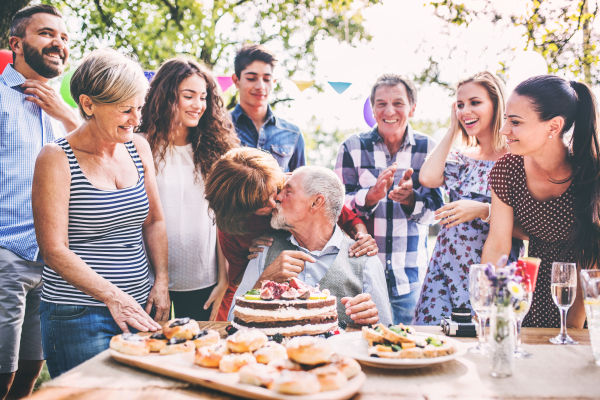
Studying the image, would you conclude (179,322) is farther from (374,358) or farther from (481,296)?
(481,296)

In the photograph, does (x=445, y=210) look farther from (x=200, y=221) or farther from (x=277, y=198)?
(x=200, y=221)

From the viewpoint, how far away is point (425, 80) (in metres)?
11.4

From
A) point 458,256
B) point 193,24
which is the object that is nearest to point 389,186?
point 458,256

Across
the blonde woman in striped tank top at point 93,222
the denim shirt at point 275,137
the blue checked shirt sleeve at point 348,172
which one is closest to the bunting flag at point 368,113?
the denim shirt at point 275,137

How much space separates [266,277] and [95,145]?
1108 mm

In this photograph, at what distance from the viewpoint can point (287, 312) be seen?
78.8 inches

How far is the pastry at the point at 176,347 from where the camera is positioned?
1.72 meters

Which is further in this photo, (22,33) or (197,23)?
(197,23)

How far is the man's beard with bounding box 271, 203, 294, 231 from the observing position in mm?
2779

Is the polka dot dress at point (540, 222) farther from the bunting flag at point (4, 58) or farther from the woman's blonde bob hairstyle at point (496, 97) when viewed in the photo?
the bunting flag at point (4, 58)

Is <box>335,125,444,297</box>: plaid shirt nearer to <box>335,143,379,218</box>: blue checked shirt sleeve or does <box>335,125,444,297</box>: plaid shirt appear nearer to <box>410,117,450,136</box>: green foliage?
<box>335,143,379,218</box>: blue checked shirt sleeve

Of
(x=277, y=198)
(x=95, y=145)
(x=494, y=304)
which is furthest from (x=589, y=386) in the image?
(x=95, y=145)

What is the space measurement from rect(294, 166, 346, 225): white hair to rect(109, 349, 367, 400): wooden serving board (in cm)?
130

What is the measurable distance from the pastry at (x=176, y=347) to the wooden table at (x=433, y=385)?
111 millimetres
